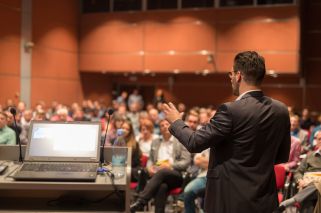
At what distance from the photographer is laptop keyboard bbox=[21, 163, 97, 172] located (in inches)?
110

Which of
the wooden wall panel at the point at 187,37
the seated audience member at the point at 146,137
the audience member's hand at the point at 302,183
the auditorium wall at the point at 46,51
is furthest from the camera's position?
the wooden wall panel at the point at 187,37

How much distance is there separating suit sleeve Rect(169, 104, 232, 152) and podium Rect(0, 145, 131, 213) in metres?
0.66

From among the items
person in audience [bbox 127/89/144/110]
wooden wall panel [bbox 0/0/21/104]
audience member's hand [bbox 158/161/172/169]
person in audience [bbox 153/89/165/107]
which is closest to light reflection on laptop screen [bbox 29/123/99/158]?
audience member's hand [bbox 158/161/172/169]

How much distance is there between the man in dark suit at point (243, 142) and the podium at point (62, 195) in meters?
0.66

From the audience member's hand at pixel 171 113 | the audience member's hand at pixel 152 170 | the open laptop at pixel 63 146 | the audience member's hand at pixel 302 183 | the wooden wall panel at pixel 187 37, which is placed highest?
the wooden wall panel at pixel 187 37

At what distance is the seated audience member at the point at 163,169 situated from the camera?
494 centimetres

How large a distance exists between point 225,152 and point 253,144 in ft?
0.46

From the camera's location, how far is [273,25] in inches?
456

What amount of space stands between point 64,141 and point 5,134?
9.55 ft

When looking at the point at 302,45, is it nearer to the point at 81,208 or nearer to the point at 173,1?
the point at 173,1

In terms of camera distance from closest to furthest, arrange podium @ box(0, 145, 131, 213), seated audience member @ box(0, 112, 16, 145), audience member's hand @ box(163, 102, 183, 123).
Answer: audience member's hand @ box(163, 102, 183, 123)
podium @ box(0, 145, 131, 213)
seated audience member @ box(0, 112, 16, 145)

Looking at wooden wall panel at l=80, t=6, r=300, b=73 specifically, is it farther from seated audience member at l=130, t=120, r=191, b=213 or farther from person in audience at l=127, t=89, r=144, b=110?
seated audience member at l=130, t=120, r=191, b=213

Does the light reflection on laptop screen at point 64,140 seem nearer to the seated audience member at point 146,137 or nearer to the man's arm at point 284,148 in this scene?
the man's arm at point 284,148

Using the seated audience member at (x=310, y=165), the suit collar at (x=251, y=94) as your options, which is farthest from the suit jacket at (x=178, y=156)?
the suit collar at (x=251, y=94)
